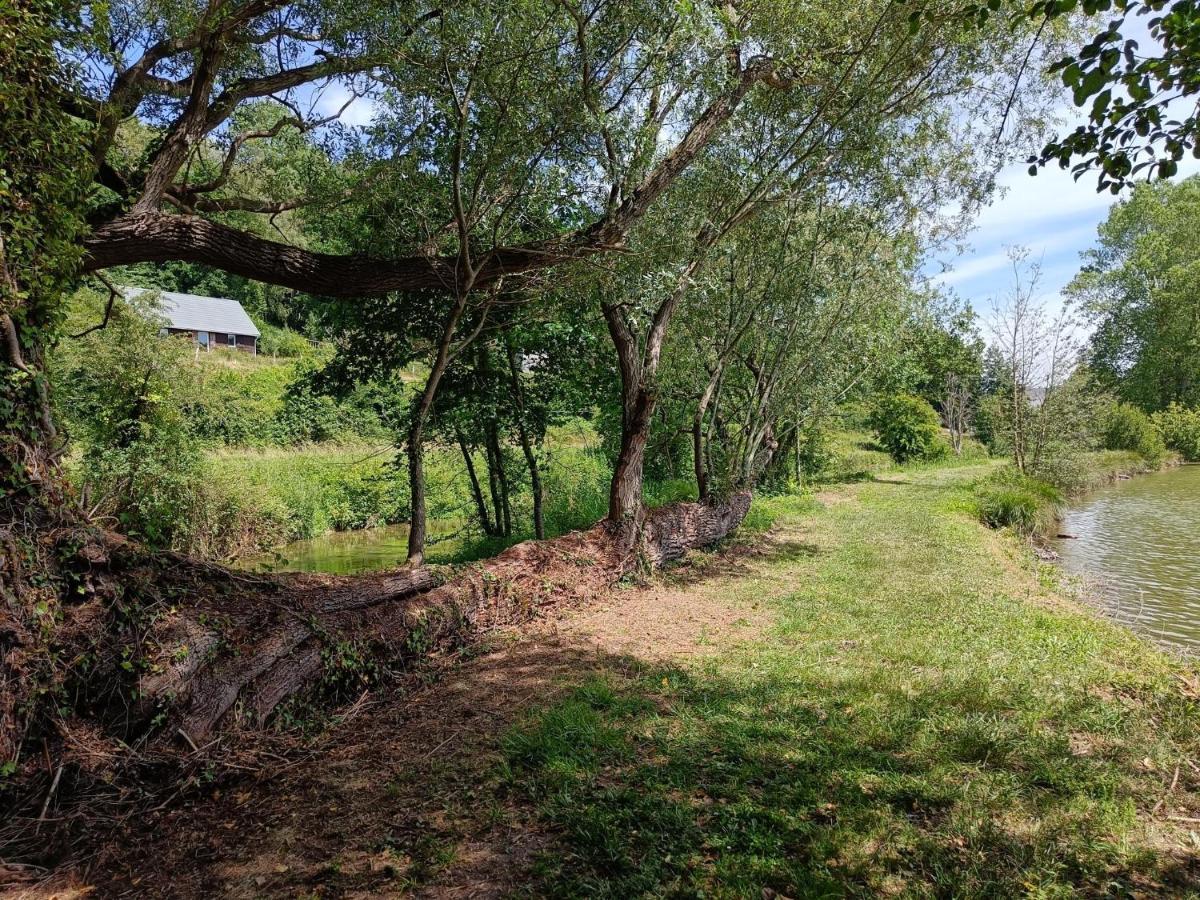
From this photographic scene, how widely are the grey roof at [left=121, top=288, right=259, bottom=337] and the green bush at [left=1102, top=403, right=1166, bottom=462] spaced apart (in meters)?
47.8

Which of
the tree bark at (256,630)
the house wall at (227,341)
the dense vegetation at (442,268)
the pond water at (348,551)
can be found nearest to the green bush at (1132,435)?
the dense vegetation at (442,268)

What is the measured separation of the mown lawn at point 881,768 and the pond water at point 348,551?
717 centimetres

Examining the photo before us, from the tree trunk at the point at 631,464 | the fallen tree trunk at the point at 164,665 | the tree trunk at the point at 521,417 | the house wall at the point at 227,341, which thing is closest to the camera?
the fallen tree trunk at the point at 164,665

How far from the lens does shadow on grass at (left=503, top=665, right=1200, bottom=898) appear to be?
2480mm

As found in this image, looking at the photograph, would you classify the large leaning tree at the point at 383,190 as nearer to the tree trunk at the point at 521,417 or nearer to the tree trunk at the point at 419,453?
the tree trunk at the point at 419,453

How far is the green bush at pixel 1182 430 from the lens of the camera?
3100 cm

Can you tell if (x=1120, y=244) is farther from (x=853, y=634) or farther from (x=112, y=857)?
(x=112, y=857)

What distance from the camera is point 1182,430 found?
31406mm

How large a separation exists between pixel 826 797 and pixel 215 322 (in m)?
44.9

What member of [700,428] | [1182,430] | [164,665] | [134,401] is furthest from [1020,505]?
[1182,430]

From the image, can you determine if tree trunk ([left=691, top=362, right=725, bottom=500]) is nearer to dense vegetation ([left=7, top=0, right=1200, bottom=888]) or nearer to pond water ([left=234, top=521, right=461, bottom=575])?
dense vegetation ([left=7, top=0, right=1200, bottom=888])

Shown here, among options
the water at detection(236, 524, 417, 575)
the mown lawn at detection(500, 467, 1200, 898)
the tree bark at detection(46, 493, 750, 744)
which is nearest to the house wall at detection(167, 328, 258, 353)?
the water at detection(236, 524, 417, 575)

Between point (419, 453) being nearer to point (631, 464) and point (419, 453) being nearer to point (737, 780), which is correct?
point (631, 464)

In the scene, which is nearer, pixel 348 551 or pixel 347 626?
pixel 347 626
